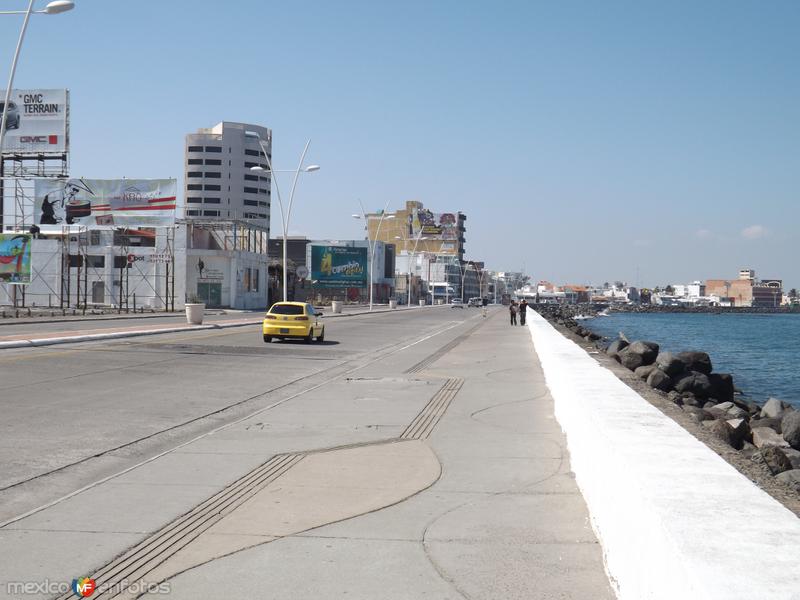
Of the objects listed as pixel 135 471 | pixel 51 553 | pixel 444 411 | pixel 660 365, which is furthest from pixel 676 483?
pixel 660 365

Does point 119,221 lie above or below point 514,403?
above

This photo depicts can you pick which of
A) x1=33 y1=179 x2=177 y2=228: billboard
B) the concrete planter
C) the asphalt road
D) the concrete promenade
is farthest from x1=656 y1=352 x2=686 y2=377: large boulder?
x1=33 y1=179 x2=177 y2=228: billboard

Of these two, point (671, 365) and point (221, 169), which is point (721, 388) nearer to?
point (671, 365)

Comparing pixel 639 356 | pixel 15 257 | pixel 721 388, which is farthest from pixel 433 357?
pixel 15 257

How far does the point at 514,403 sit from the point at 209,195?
507ft

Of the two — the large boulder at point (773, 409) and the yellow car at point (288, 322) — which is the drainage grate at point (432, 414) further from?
the yellow car at point (288, 322)

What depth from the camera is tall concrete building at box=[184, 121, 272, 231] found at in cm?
16300

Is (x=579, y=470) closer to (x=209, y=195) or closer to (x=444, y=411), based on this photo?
(x=444, y=411)

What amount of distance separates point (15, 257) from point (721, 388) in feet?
118

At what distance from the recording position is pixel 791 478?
1002cm

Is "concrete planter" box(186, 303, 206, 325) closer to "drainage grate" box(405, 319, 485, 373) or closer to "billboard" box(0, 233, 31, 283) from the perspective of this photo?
"billboard" box(0, 233, 31, 283)

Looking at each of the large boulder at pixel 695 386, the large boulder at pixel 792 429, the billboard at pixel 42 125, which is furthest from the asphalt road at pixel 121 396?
the billboard at pixel 42 125

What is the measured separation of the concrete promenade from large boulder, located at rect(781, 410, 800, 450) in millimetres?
5015

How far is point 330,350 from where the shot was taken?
29.2m
